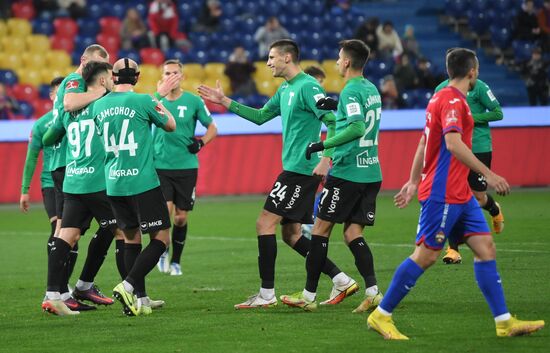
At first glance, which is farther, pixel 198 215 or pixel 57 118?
pixel 198 215

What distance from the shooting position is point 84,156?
10.4m

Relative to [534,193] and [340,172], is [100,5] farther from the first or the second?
[340,172]

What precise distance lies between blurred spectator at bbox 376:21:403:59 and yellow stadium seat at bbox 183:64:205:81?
473 cm

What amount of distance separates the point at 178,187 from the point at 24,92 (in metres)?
13.8

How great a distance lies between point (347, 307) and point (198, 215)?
34.4 ft

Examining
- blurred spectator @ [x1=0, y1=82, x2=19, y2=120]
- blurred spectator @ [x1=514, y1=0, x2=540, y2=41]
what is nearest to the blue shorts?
blurred spectator @ [x1=0, y1=82, x2=19, y2=120]

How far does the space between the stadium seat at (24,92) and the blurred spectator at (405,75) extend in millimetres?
8732

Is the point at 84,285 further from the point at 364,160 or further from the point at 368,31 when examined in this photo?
the point at 368,31

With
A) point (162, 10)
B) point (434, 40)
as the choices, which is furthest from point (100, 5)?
point (434, 40)

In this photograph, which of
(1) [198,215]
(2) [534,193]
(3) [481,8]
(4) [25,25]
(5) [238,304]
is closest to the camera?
(5) [238,304]

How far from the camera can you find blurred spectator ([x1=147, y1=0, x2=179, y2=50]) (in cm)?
2856

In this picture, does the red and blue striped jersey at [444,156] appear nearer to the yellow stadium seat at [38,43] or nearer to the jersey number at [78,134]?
the jersey number at [78,134]

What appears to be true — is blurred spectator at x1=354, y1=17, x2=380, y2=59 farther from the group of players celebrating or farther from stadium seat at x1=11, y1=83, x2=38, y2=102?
the group of players celebrating

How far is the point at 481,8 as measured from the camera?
104 feet
